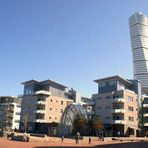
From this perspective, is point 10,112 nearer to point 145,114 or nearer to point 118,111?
point 118,111

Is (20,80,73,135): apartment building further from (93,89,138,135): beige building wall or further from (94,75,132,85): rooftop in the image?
(93,89,138,135): beige building wall

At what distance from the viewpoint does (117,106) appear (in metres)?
88.2

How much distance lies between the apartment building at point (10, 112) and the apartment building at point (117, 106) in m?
49.1

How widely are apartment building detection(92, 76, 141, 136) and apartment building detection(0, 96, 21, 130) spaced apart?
4911cm

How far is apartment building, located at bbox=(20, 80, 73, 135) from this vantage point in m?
99.2

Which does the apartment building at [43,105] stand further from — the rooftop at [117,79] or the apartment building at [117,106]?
the rooftop at [117,79]

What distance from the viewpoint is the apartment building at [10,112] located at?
416ft

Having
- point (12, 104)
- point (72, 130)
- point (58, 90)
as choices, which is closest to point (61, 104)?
point (58, 90)

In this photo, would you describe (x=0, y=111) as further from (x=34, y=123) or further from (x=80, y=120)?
(x=80, y=120)

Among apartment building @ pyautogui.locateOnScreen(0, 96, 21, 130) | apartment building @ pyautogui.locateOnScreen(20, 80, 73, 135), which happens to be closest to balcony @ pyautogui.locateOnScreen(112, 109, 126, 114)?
apartment building @ pyautogui.locateOnScreen(20, 80, 73, 135)

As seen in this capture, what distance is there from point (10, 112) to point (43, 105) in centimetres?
3419

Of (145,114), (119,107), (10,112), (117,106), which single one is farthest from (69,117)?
(10,112)

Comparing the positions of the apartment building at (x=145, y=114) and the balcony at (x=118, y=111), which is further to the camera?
the apartment building at (x=145, y=114)

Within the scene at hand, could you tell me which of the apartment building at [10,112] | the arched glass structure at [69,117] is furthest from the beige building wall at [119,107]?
the apartment building at [10,112]
